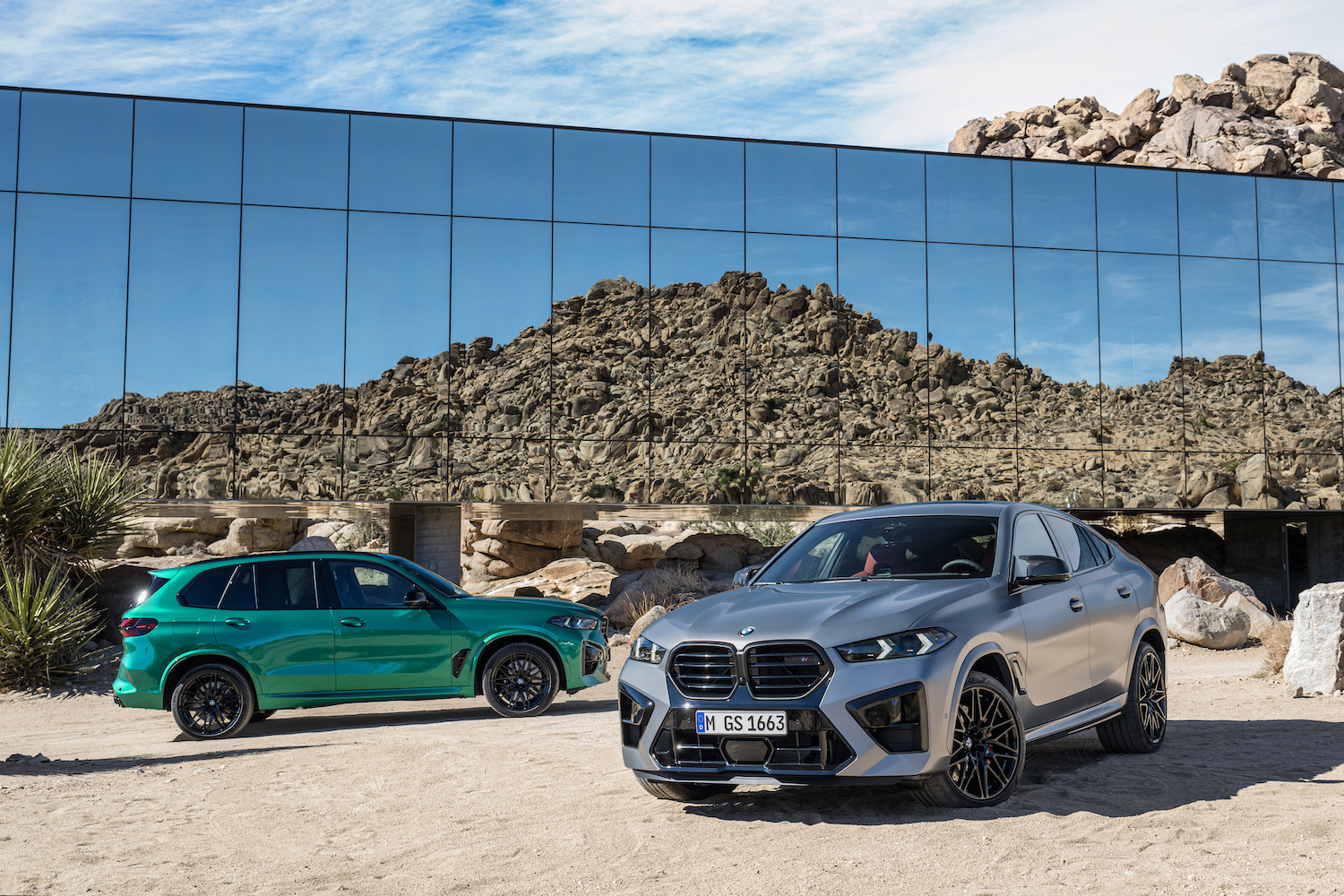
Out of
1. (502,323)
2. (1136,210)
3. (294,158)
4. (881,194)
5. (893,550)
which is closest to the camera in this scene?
(893,550)

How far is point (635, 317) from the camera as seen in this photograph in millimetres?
24016

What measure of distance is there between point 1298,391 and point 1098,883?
25408 mm

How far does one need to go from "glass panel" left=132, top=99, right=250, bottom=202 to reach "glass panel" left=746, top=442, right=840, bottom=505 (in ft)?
38.6

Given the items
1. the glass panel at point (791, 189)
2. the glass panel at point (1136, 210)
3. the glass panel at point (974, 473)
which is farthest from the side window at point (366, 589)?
the glass panel at point (1136, 210)

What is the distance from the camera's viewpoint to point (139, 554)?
38125 mm

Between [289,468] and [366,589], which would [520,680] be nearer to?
[366,589]

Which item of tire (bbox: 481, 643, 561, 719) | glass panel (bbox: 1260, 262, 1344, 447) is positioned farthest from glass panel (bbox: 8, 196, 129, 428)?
glass panel (bbox: 1260, 262, 1344, 447)

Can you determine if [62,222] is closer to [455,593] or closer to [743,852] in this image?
[455,593]

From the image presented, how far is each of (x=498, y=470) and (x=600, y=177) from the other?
21.1 feet

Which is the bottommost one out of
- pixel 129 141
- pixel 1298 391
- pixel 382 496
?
pixel 382 496

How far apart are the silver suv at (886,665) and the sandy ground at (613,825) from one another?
1.13 feet

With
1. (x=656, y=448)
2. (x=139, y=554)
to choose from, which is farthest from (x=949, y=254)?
(x=139, y=554)

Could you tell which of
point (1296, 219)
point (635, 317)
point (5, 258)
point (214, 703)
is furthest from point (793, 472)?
point (5, 258)

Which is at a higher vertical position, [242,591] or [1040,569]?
[1040,569]
